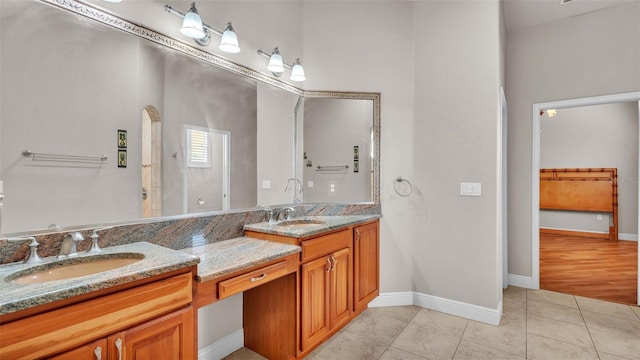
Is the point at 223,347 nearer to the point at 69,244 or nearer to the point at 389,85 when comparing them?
the point at 69,244

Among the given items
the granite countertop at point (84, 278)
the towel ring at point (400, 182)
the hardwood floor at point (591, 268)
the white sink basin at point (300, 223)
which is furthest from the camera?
the hardwood floor at point (591, 268)

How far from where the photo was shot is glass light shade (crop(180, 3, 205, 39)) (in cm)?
180

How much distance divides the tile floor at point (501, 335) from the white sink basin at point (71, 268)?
45.3 inches

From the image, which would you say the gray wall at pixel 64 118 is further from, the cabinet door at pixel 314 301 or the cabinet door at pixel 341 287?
the cabinet door at pixel 341 287

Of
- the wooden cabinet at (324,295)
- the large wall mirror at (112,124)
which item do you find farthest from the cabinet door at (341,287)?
the large wall mirror at (112,124)

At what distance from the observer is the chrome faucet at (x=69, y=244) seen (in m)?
1.33

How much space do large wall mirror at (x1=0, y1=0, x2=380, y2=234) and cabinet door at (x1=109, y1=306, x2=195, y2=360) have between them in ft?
2.20

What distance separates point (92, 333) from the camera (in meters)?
1.02

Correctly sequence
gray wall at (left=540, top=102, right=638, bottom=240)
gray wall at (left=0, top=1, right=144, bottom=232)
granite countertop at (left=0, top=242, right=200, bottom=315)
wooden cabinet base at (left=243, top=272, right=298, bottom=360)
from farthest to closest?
gray wall at (left=540, top=102, right=638, bottom=240), wooden cabinet base at (left=243, top=272, right=298, bottom=360), gray wall at (left=0, top=1, right=144, bottom=232), granite countertop at (left=0, top=242, right=200, bottom=315)

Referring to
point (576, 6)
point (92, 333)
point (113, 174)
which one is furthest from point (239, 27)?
point (576, 6)

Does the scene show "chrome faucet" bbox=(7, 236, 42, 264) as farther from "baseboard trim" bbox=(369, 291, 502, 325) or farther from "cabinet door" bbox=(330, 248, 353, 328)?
"baseboard trim" bbox=(369, 291, 502, 325)

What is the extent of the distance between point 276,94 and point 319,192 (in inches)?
37.8

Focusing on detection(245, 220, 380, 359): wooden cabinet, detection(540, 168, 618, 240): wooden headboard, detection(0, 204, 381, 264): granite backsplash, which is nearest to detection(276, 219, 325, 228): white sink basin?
detection(0, 204, 381, 264): granite backsplash

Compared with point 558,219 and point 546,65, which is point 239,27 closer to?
point 546,65
